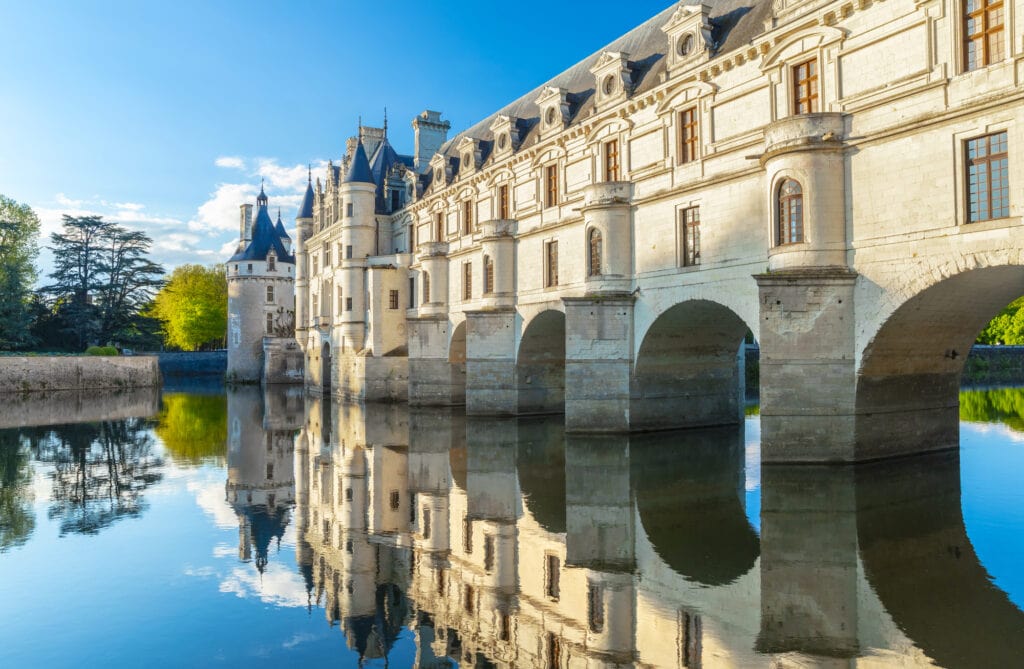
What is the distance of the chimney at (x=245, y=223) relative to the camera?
72.2 meters

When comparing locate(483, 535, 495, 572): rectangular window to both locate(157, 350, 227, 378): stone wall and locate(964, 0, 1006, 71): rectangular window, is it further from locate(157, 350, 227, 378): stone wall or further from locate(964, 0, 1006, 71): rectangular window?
locate(157, 350, 227, 378): stone wall

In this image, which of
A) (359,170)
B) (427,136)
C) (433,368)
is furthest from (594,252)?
(427,136)

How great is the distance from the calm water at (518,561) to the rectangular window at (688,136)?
27.4 feet

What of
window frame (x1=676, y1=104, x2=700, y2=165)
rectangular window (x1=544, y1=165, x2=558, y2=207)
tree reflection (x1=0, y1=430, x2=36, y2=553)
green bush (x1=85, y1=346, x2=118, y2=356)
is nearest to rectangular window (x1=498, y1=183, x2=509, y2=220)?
rectangular window (x1=544, y1=165, x2=558, y2=207)

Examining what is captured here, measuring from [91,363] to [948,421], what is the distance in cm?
Result: 5455

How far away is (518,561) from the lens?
34.3 feet

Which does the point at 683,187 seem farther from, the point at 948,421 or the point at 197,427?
the point at 197,427

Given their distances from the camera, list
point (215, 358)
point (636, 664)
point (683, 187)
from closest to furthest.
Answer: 1. point (636, 664)
2. point (683, 187)
3. point (215, 358)

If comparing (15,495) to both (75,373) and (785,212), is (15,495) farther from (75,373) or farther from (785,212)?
(75,373)

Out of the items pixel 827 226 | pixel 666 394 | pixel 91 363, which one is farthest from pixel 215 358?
pixel 827 226

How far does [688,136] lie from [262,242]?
52842 millimetres

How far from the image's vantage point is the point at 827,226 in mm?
16047

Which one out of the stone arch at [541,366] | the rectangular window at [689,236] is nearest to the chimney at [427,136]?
the stone arch at [541,366]

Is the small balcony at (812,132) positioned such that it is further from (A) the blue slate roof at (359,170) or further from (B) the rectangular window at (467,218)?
(A) the blue slate roof at (359,170)
